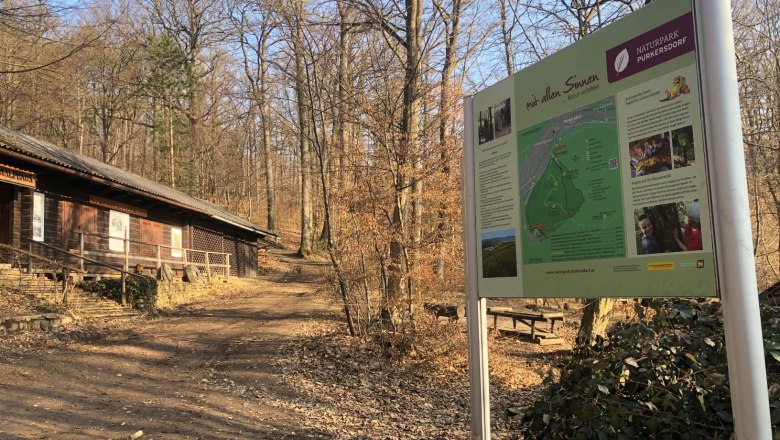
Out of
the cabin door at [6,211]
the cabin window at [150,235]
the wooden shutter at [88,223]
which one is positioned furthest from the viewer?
the cabin window at [150,235]

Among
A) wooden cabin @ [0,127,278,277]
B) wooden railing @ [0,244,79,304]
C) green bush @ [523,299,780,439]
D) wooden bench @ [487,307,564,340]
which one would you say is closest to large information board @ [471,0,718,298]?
green bush @ [523,299,780,439]

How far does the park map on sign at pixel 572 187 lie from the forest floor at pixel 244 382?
1359mm

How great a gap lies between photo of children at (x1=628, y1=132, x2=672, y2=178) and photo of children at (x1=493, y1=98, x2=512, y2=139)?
108 cm

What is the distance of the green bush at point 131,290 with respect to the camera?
49.9ft

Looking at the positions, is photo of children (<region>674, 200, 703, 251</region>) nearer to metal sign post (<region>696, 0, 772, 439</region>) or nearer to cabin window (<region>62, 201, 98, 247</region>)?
metal sign post (<region>696, 0, 772, 439</region>)

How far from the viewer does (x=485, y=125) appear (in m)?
4.10

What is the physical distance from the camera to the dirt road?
604 centimetres

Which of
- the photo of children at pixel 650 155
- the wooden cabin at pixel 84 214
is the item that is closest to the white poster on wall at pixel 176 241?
the wooden cabin at pixel 84 214

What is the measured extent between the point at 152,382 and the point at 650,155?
762 cm

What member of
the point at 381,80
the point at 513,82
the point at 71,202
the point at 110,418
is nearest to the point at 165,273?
the point at 71,202

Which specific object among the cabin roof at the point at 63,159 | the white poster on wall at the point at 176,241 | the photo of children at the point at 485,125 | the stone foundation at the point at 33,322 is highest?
the cabin roof at the point at 63,159

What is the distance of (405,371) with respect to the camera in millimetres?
9641

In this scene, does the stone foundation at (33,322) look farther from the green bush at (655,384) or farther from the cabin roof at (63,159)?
the green bush at (655,384)

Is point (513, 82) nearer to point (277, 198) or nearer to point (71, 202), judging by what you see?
point (71, 202)
